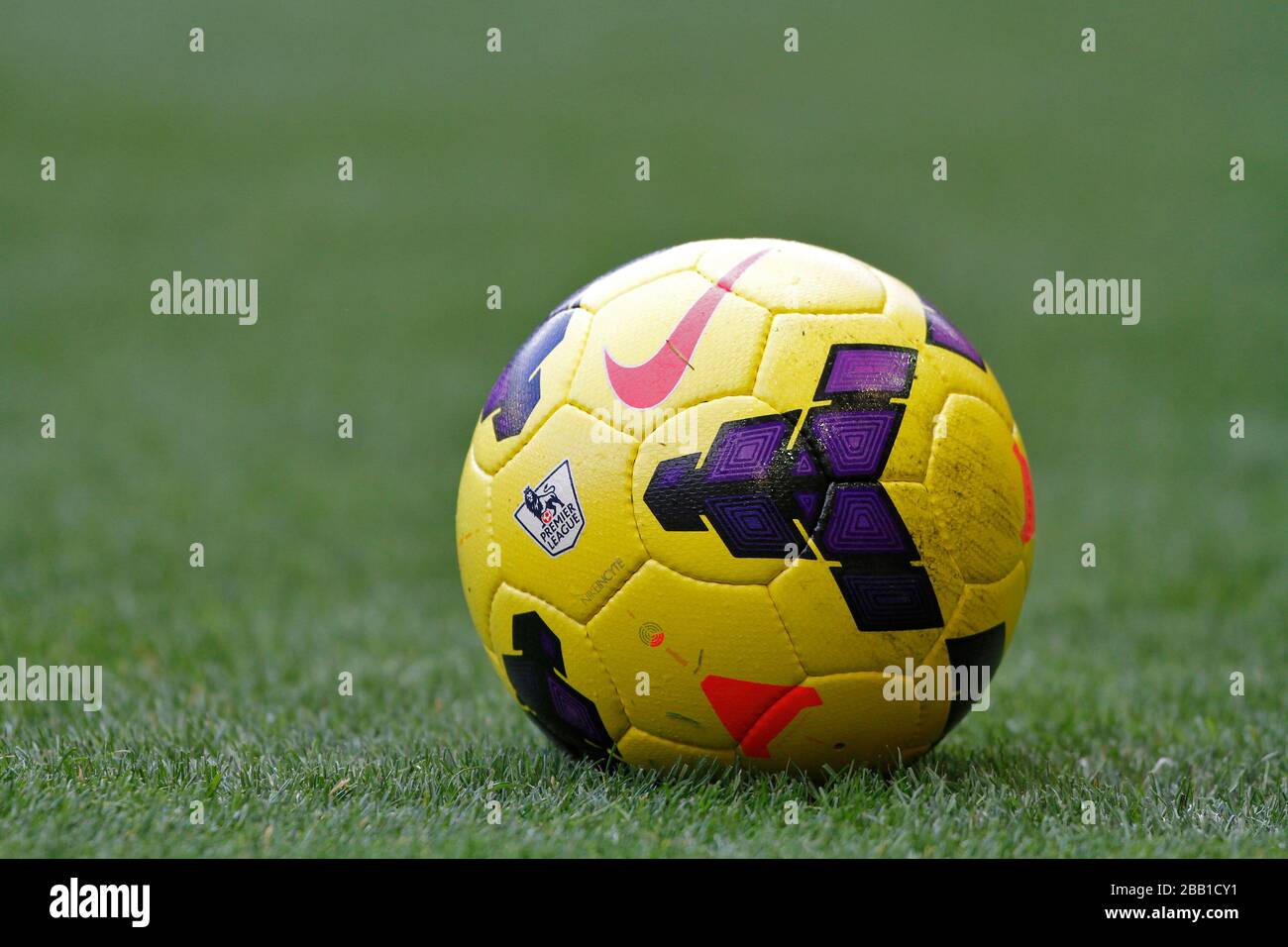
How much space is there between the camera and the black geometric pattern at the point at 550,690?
141 inches

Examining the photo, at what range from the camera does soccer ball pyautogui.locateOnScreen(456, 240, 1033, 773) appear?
3.35 meters

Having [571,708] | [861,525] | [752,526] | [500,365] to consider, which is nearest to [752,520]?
[752,526]

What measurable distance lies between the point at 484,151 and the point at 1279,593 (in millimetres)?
13390

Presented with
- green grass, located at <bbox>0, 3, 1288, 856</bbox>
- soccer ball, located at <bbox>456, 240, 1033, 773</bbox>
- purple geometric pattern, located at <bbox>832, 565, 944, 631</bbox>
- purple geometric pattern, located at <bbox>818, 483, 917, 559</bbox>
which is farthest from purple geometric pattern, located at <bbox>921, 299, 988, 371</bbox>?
green grass, located at <bbox>0, 3, 1288, 856</bbox>

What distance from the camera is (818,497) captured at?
3350mm

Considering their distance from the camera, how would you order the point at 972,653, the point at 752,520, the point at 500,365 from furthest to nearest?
the point at 500,365
the point at 972,653
the point at 752,520

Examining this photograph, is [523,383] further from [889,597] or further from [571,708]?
[889,597]

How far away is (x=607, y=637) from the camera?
3453 mm

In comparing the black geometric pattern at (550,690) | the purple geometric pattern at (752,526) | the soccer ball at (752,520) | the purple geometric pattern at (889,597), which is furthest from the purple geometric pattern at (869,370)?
the black geometric pattern at (550,690)

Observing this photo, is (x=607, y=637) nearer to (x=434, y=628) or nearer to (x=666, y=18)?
(x=434, y=628)

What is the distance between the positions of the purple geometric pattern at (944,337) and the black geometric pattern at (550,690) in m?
1.35

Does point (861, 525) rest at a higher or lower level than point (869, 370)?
lower

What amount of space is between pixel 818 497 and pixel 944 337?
2.38 ft

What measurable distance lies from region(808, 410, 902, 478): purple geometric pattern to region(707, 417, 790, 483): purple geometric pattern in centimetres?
10
